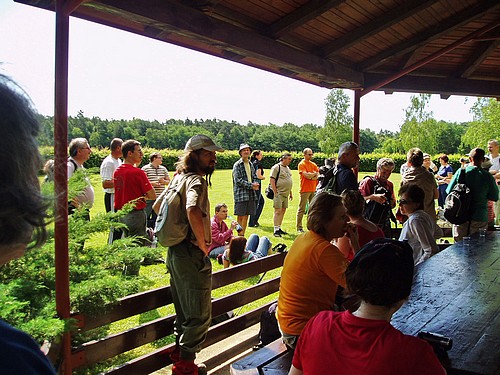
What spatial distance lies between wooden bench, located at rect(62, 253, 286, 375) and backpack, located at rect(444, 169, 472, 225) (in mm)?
2573

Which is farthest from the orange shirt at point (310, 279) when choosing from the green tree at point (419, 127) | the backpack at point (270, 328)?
the green tree at point (419, 127)

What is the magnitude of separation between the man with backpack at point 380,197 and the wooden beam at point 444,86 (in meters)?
1.41

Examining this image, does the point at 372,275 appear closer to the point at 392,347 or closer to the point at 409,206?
the point at 392,347

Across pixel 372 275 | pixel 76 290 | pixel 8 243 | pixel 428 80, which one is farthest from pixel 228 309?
pixel 428 80

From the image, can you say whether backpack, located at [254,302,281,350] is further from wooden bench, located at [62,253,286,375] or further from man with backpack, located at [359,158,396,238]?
man with backpack, located at [359,158,396,238]

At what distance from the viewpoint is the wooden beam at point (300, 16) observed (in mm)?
4082

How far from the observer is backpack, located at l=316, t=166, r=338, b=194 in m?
4.80

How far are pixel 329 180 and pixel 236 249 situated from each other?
4.94 feet

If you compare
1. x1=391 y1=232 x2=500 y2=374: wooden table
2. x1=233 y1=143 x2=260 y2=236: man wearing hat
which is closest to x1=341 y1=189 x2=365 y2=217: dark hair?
x1=391 y1=232 x2=500 y2=374: wooden table

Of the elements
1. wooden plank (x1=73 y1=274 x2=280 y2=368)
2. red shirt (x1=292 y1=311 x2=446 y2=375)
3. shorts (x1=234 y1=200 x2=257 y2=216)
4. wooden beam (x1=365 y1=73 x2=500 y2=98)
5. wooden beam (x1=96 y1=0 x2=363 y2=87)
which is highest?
wooden beam (x1=365 y1=73 x2=500 y2=98)

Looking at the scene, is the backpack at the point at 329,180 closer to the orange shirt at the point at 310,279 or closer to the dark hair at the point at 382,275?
the orange shirt at the point at 310,279

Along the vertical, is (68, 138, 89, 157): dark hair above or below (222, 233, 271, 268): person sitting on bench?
above

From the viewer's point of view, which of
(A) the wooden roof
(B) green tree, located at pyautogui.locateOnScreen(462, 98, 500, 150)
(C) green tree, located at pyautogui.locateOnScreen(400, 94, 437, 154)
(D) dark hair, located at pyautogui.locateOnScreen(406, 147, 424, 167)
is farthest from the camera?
(C) green tree, located at pyautogui.locateOnScreen(400, 94, 437, 154)

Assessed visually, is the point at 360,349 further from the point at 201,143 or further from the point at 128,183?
the point at 128,183
